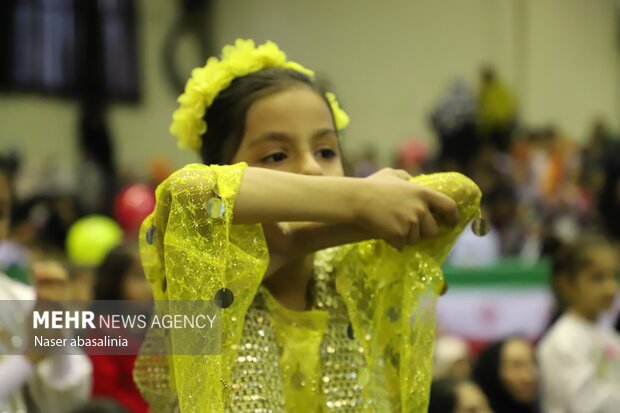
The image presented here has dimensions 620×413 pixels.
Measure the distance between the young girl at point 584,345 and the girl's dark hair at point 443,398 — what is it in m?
0.50

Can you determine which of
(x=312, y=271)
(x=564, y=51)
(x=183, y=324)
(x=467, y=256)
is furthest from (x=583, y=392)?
(x=564, y=51)

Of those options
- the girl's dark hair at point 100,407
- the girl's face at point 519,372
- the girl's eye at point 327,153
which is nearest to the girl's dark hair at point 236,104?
the girl's eye at point 327,153

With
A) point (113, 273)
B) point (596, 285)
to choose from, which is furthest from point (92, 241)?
point (596, 285)

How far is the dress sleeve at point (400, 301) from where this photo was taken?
1.72 meters

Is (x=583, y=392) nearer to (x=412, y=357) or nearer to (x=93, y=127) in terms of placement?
(x=412, y=357)

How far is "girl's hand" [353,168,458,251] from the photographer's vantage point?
1615mm

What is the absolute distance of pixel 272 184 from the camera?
1594 mm

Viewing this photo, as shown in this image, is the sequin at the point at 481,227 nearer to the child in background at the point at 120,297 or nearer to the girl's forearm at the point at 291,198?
the girl's forearm at the point at 291,198

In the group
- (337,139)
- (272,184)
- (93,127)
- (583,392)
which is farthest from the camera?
(93,127)

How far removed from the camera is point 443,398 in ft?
9.66

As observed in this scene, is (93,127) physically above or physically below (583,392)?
above

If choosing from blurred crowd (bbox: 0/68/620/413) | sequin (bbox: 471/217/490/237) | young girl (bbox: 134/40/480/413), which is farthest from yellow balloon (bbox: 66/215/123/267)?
sequin (bbox: 471/217/490/237)

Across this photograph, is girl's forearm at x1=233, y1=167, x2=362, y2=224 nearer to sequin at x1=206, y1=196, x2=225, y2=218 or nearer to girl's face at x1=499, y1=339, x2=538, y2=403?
sequin at x1=206, y1=196, x2=225, y2=218

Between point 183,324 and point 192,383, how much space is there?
0.09 meters
